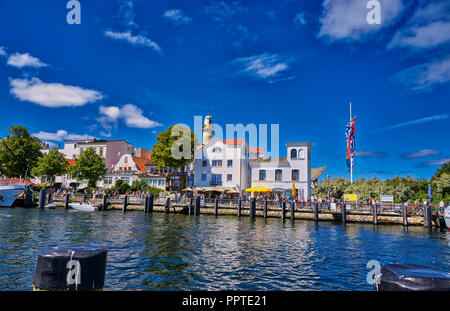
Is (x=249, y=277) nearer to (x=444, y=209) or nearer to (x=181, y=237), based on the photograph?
(x=181, y=237)

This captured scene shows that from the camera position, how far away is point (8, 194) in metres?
38.7

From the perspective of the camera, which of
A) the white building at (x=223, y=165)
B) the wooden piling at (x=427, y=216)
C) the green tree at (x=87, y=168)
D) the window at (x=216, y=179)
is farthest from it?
the green tree at (x=87, y=168)

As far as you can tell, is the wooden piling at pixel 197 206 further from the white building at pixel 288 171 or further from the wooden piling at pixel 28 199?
the wooden piling at pixel 28 199

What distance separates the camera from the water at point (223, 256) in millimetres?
10172

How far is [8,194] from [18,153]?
65.9ft

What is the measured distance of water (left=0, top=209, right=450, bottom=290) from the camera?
10.2 meters

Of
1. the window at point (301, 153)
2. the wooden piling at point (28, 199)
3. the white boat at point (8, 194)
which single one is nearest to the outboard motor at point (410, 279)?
the window at point (301, 153)

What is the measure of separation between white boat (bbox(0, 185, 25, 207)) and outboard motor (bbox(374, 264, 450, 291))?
46.0m

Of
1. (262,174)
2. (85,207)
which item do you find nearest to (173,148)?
(262,174)

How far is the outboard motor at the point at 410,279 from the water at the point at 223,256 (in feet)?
17.8

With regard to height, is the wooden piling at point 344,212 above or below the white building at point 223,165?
below

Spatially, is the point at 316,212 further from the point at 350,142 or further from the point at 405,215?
the point at 350,142

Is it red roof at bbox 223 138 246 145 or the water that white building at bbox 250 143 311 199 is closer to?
red roof at bbox 223 138 246 145
